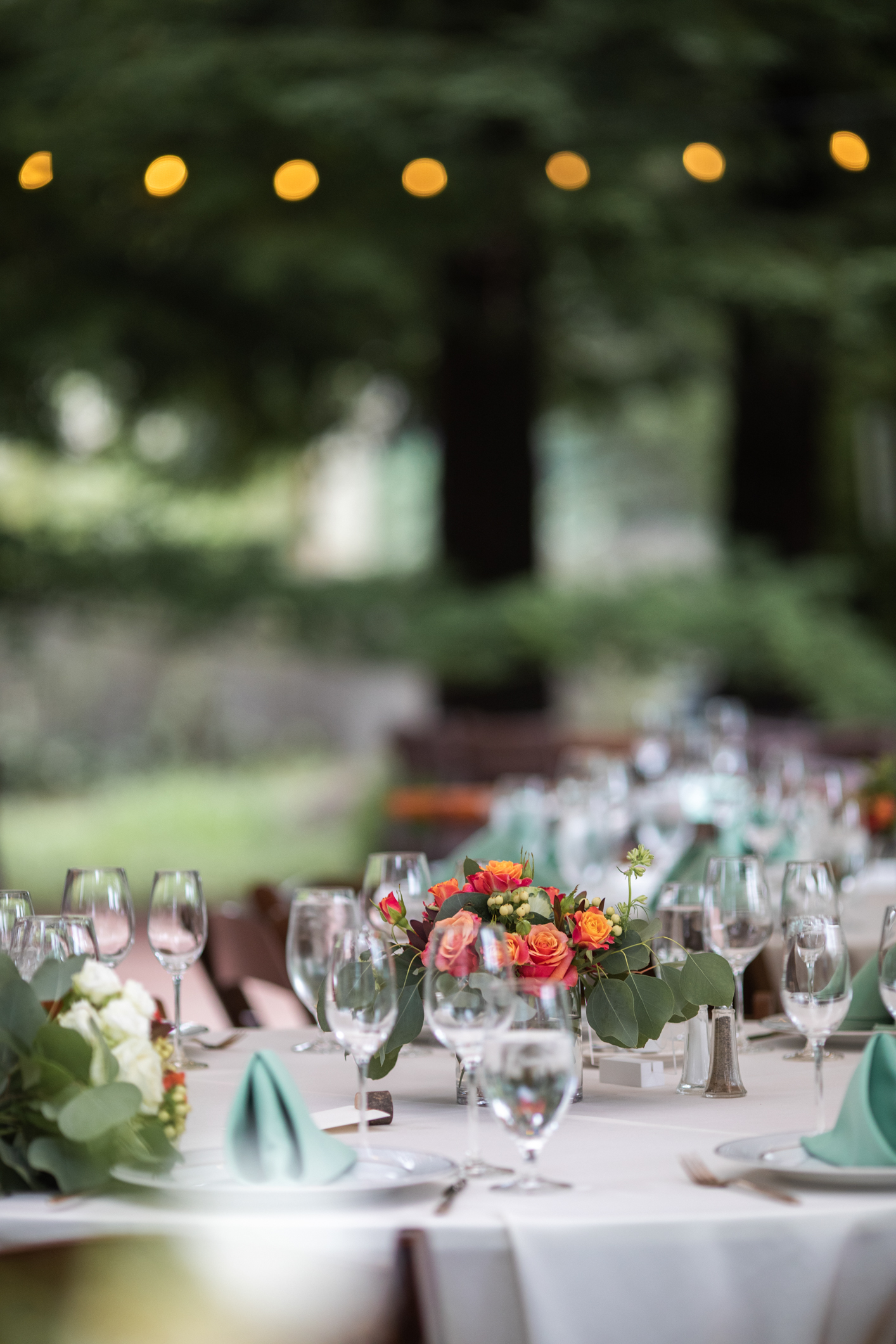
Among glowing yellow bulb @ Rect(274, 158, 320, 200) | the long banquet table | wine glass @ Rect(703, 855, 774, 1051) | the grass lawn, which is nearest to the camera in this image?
the long banquet table

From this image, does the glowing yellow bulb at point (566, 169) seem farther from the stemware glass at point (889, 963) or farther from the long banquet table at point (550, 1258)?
the long banquet table at point (550, 1258)

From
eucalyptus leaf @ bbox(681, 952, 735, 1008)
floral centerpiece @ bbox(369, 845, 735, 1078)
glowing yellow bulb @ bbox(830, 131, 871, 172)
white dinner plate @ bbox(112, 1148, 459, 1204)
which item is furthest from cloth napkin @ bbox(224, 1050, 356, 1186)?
glowing yellow bulb @ bbox(830, 131, 871, 172)

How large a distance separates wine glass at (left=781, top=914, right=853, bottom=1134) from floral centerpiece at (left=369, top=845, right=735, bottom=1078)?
0.21 metres

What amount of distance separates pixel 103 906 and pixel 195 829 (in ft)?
32.8

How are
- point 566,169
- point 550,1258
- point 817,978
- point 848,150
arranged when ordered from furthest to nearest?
point 566,169 < point 848,150 < point 817,978 < point 550,1258

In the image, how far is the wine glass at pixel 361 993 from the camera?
170 centimetres

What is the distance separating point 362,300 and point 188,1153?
10574 millimetres

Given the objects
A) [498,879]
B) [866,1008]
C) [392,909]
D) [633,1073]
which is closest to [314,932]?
[392,909]

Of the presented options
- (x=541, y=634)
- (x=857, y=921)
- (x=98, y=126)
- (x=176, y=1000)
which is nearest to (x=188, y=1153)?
(x=176, y=1000)

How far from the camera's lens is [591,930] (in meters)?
1.96

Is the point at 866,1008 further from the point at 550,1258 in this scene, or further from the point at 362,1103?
the point at 550,1258

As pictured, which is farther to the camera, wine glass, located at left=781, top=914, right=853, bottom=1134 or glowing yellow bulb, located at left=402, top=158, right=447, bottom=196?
glowing yellow bulb, located at left=402, top=158, right=447, bottom=196

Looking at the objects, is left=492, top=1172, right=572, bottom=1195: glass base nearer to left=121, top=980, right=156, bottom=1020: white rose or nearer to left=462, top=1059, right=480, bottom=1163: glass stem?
left=462, top=1059, right=480, bottom=1163: glass stem

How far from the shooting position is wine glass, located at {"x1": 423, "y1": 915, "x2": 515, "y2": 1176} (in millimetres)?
1658
